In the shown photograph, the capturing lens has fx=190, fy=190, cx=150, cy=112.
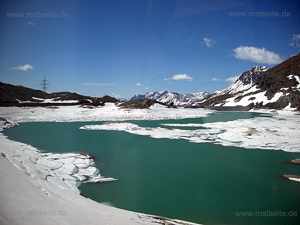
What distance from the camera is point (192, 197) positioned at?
6965 mm

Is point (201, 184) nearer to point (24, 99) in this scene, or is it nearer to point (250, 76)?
point (24, 99)

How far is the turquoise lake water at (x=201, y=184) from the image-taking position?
6.11m

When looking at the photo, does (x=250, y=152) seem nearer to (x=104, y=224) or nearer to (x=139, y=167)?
(x=139, y=167)

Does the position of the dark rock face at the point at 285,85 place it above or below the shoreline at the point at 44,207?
above

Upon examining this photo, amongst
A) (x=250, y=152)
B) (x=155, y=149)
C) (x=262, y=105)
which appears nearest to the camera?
(x=250, y=152)

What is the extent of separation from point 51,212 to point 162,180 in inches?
199

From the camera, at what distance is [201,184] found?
8.03 m

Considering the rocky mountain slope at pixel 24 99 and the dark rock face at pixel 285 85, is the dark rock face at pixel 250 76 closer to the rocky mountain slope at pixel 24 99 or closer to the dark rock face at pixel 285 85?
the dark rock face at pixel 285 85

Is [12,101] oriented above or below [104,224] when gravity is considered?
above

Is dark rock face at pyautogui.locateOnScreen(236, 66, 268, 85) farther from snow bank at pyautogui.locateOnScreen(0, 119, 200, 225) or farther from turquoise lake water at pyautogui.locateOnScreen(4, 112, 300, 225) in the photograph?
snow bank at pyautogui.locateOnScreen(0, 119, 200, 225)

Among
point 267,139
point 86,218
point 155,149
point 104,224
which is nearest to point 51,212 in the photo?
point 86,218

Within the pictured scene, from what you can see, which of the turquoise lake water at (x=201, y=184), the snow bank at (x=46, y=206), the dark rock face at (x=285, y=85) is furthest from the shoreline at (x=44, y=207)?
the dark rock face at (x=285, y=85)
